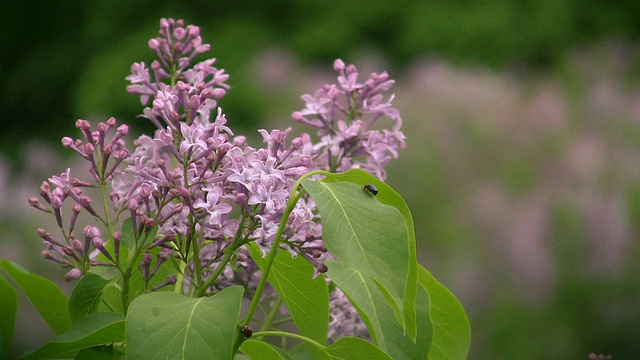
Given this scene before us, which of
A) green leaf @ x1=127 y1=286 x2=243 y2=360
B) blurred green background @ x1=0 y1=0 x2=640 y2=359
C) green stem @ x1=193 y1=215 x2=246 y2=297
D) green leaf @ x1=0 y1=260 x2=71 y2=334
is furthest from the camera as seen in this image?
blurred green background @ x1=0 y1=0 x2=640 y2=359

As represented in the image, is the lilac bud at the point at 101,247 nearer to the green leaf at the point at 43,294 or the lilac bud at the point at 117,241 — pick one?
the lilac bud at the point at 117,241

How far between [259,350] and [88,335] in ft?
0.51

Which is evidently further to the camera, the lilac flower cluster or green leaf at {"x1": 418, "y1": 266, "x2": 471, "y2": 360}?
green leaf at {"x1": 418, "y1": 266, "x2": 471, "y2": 360}

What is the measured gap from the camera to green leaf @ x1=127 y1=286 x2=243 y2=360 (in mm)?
797

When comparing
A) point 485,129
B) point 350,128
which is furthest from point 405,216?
point 485,129

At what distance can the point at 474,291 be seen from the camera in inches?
106

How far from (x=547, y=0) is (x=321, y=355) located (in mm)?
4544

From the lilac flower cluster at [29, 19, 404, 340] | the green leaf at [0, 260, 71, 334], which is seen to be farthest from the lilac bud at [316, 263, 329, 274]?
the green leaf at [0, 260, 71, 334]

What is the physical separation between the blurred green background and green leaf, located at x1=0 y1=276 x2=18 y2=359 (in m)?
1.56

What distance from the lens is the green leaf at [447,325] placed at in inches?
44.0

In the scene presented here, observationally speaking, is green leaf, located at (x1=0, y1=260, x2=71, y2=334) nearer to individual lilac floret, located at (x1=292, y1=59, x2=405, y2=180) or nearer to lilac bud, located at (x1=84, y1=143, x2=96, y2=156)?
lilac bud, located at (x1=84, y1=143, x2=96, y2=156)

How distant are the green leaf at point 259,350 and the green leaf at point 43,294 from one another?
28 cm

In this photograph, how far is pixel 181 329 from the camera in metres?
0.81

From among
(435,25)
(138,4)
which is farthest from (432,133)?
(138,4)
